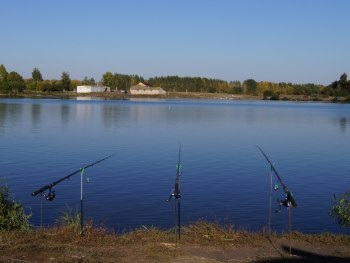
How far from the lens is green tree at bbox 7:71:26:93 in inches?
5644

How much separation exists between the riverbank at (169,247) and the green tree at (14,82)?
143 meters

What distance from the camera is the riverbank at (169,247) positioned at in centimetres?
711

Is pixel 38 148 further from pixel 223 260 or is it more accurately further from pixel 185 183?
pixel 223 260

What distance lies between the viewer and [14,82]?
143 metres

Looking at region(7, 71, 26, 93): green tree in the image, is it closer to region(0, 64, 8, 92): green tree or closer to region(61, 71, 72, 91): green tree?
region(0, 64, 8, 92): green tree

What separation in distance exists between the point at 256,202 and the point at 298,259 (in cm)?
728

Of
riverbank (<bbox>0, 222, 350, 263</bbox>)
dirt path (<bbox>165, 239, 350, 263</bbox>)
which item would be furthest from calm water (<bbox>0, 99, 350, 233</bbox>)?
dirt path (<bbox>165, 239, 350, 263</bbox>)

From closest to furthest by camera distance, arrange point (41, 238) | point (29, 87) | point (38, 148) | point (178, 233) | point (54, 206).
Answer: point (41, 238) → point (178, 233) → point (54, 206) → point (38, 148) → point (29, 87)

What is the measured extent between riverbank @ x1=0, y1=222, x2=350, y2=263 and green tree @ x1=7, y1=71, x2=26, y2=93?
468 ft

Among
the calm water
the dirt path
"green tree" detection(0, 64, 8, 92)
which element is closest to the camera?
the dirt path

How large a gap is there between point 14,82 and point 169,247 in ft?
473

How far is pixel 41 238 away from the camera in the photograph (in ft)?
26.0

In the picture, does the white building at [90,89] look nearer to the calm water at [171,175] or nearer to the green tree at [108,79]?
the green tree at [108,79]

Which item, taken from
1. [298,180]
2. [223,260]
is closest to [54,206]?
[223,260]
